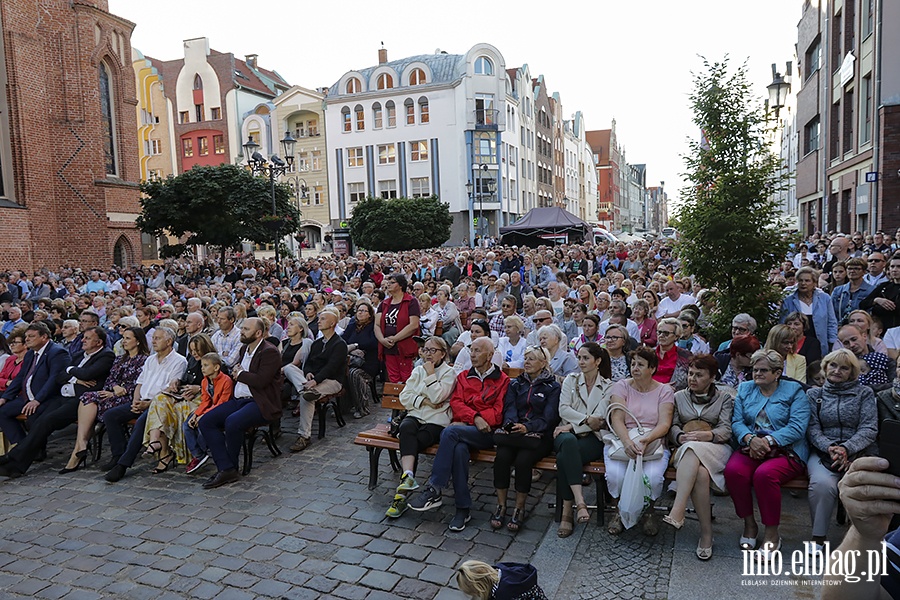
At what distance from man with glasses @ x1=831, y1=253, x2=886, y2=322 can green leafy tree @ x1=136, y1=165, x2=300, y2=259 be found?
2005cm

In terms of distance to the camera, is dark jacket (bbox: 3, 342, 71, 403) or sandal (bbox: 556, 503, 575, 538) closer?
sandal (bbox: 556, 503, 575, 538)

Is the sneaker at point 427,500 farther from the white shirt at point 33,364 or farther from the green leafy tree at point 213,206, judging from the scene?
the green leafy tree at point 213,206

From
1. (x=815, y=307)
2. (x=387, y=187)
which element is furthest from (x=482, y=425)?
(x=387, y=187)

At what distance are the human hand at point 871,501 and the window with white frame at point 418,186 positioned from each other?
182 ft

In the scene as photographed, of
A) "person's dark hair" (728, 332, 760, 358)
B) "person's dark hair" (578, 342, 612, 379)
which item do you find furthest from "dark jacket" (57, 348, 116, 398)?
"person's dark hair" (728, 332, 760, 358)

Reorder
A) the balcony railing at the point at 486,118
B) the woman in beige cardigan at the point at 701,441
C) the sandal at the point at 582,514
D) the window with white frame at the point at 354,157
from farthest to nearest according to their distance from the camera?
the window with white frame at the point at 354,157 → the balcony railing at the point at 486,118 → the sandal at the point at 582,514 → the woman in beige cardigan at the point at 701,441

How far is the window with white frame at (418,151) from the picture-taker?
186ft

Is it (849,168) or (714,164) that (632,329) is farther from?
(849,168)

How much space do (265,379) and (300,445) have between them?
115 cm

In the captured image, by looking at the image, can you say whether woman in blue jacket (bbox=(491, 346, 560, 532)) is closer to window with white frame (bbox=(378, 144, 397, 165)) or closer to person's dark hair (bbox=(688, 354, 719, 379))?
person's dark hair (bbox=(688, 354, 719, 379))

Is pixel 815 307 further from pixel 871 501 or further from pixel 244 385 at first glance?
pixel 244 385

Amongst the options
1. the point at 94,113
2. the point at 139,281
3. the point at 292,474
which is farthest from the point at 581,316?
the point at 94,113

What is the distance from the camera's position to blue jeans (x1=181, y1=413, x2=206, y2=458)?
7070 millimetres

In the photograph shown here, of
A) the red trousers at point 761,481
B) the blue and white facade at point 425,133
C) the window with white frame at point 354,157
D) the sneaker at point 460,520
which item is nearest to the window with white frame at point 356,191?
the blue and white facade at point 425,133
